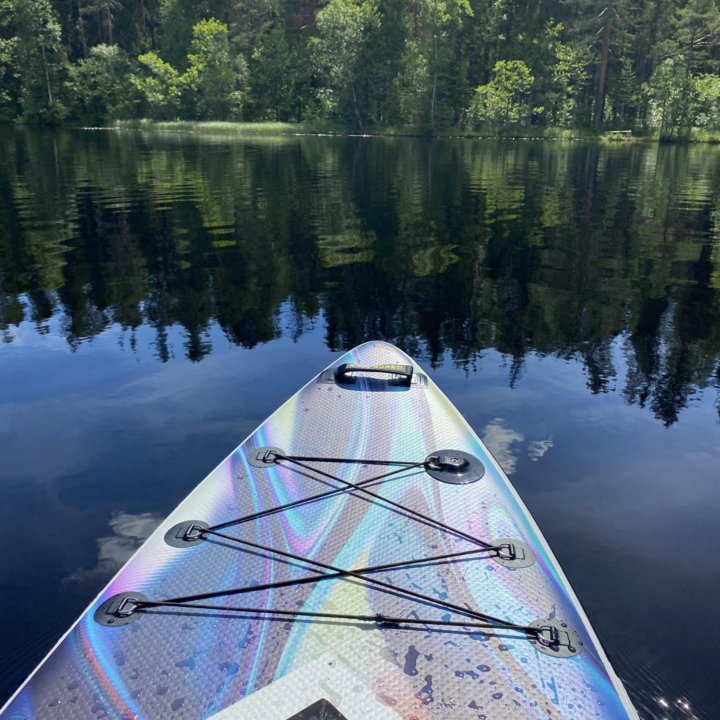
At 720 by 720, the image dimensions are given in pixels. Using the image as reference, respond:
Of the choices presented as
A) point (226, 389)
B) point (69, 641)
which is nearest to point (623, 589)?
point (69, 641)

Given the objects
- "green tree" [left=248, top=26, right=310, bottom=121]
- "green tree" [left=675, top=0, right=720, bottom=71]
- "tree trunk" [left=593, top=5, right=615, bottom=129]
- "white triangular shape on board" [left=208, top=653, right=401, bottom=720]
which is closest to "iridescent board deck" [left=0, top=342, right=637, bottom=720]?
"white triangular shape on board" [left=208, top=653, right=401, bottom=720]

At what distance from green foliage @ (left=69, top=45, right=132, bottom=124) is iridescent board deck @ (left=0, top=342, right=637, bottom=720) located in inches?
3749

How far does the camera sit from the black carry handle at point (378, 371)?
8375mm

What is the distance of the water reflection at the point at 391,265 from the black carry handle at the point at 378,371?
2.15 m

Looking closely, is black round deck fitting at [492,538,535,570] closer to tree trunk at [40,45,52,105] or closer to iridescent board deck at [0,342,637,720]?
iridescent board deck at [0,342,637,720]

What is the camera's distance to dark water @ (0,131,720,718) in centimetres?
630

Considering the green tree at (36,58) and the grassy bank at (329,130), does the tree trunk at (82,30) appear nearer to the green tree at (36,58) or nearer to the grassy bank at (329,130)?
the green tree at (36,58)

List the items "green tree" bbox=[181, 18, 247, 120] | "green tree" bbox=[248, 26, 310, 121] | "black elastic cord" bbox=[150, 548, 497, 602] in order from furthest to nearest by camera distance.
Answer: "green tree" bbox=[248, 26, 310, 121] → "green tree" bbox=[181, 18, 247, 120] → "black elastic cord" bbox=[150, 548, 497, 602]

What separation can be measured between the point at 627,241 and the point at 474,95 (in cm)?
7169

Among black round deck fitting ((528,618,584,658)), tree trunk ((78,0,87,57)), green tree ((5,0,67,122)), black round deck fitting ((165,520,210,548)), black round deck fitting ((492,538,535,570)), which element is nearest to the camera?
black round deck fitting ((528,618,584,658))

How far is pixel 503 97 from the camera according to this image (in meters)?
81.6

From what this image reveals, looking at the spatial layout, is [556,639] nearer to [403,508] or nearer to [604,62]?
[403,508]

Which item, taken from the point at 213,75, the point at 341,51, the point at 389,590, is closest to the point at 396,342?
the point at 389,590

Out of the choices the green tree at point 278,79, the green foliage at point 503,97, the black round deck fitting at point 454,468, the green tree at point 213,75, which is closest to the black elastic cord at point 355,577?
the black round deck fitting at point 454,468
